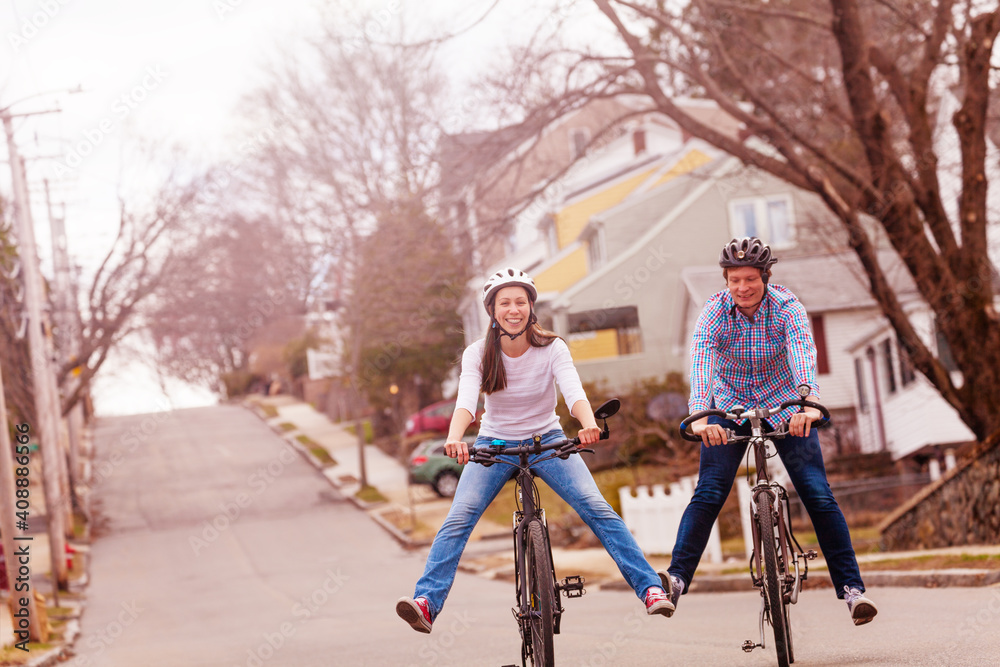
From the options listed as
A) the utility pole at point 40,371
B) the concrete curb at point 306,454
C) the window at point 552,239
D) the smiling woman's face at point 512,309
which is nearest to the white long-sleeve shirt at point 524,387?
the smiling woman's face at point 512,309

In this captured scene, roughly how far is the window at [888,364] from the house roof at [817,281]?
1.49m

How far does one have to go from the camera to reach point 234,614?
1780cm

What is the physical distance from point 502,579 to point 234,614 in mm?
5254

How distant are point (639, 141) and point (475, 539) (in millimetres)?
20987

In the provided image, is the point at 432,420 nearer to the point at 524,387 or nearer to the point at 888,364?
the point at 888,364

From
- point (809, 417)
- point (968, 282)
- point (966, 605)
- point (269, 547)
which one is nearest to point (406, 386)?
point (269, 547)

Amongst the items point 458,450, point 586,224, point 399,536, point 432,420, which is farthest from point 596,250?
point 458,450

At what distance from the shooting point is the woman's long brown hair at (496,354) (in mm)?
6191

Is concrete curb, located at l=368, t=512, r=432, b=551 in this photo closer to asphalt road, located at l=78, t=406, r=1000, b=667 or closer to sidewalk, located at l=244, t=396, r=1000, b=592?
sidewalk, located at l=244, t=396, r=1000, b=592

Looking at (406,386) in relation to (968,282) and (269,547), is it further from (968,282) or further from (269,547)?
(968,282)

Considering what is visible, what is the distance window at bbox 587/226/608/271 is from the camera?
37.9m

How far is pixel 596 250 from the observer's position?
39.4 metres

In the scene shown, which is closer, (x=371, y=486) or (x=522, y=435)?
(x=522, y=435)

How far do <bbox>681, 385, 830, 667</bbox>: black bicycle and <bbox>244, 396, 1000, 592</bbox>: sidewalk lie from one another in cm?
500
